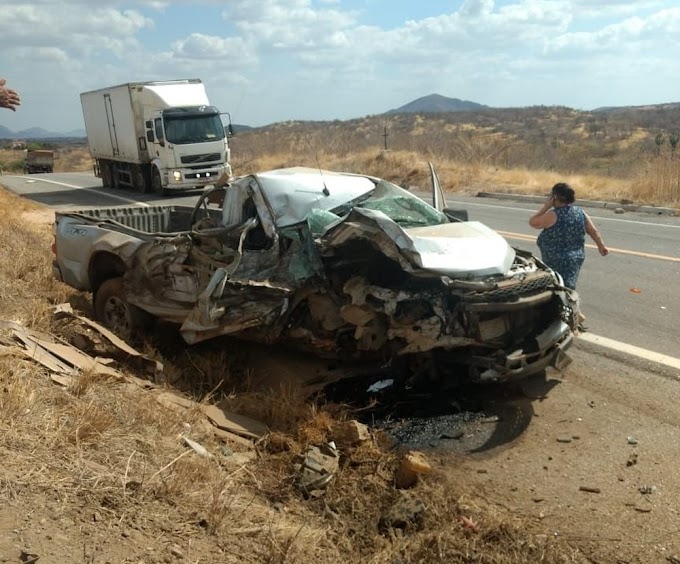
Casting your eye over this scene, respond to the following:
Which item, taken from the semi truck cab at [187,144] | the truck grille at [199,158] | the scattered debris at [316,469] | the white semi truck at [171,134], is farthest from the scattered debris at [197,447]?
the truck grille at [199,158]

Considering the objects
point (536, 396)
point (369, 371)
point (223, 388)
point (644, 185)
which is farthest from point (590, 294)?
point (644, 185)

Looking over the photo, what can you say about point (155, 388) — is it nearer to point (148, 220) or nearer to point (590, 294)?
point (148, 220)

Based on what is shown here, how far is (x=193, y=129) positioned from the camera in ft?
72.3

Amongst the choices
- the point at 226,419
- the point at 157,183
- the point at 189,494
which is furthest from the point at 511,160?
the point at 189,494

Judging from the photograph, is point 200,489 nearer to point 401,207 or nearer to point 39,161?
point 401,207

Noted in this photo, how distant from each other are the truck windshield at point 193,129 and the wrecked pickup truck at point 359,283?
643 inches

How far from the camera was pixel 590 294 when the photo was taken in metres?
8.18

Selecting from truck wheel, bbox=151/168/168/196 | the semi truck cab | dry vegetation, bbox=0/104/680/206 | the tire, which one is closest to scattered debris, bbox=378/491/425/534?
dry vegetation, bbox=0/104/680/206

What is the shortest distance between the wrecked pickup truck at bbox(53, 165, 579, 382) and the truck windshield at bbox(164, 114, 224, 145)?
16321mm

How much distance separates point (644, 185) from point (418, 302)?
14388 mm

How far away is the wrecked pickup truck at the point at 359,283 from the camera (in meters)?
4.73

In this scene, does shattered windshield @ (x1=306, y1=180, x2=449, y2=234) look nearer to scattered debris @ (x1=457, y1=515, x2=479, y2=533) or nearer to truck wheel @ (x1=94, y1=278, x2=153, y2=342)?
truck wheel @ (x1=94, y1=278, x2=153, y2=342)

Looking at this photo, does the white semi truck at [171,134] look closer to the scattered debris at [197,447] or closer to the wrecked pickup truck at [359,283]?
the wrecked pickup truck at [359,283]

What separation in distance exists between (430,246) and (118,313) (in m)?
3.44
